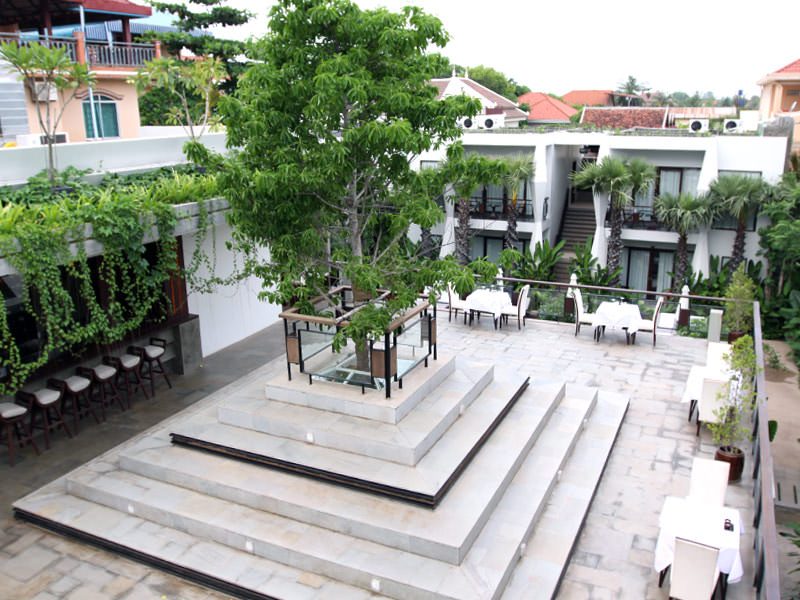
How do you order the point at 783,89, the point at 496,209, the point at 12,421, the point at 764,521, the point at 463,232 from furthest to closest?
the point at 783,89, the point at 496,209, the point at 463,232, the point at 12,421, the point at 764,521

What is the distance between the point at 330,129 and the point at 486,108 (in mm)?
28470

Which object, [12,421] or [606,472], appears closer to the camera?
[12,421]

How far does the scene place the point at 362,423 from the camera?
29.6 ft

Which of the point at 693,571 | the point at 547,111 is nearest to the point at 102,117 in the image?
the point at 693,571

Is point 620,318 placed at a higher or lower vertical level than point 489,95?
lower

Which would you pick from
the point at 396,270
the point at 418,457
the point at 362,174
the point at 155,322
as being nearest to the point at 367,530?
the point at 418,457

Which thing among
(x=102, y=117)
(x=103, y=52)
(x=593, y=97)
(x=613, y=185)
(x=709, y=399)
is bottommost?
(x=709, y=399)

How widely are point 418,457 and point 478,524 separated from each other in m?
1.23

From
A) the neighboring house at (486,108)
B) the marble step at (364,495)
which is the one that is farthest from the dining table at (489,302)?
the neighboring house at (486,108)

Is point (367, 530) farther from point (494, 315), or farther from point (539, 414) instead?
point (494, 315)

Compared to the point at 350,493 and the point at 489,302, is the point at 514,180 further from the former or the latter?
the point at 350,493

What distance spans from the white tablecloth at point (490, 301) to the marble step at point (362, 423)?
5.68 meters

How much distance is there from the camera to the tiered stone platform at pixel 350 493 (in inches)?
282

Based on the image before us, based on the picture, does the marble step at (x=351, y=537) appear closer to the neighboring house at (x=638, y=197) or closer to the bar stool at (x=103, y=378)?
the bar stool at (x=103, y=378)
